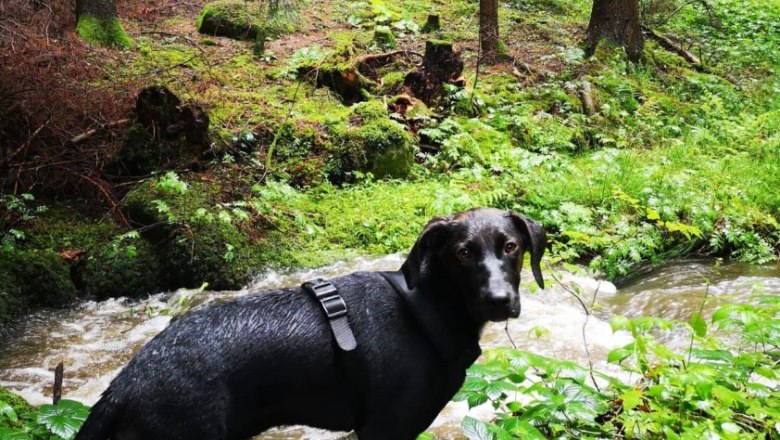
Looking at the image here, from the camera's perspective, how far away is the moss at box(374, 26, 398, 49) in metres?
13.2

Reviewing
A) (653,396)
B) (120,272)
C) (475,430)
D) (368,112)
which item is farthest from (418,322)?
(368,112)

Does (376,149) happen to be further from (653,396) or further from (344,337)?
(344,337)

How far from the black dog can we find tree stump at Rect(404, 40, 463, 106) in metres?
8.14

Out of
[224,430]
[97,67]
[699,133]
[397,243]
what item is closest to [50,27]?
[97,67]

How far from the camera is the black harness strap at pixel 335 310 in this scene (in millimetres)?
2609

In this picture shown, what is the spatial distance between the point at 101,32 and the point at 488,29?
322 inches

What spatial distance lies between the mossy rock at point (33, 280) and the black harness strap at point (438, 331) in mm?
4539

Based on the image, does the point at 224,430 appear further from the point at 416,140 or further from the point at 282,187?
the point at 416,140

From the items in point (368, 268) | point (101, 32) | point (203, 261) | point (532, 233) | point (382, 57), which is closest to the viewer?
point (532, 233)

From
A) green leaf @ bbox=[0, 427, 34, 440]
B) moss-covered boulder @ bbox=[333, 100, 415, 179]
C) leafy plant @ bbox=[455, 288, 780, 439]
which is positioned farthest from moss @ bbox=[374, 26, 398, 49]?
green leaf @ bbox=[0, 427, 34, 440]

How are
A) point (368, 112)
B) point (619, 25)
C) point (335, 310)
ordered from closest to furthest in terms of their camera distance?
point (335, 310)
point (368, 112)
point (619, 25)

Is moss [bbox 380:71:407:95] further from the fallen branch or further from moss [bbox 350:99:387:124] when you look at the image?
the fallen branch

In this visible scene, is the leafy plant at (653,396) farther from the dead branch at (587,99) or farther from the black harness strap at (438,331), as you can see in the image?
the dead branch at (587,99)

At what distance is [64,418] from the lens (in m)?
2.75
